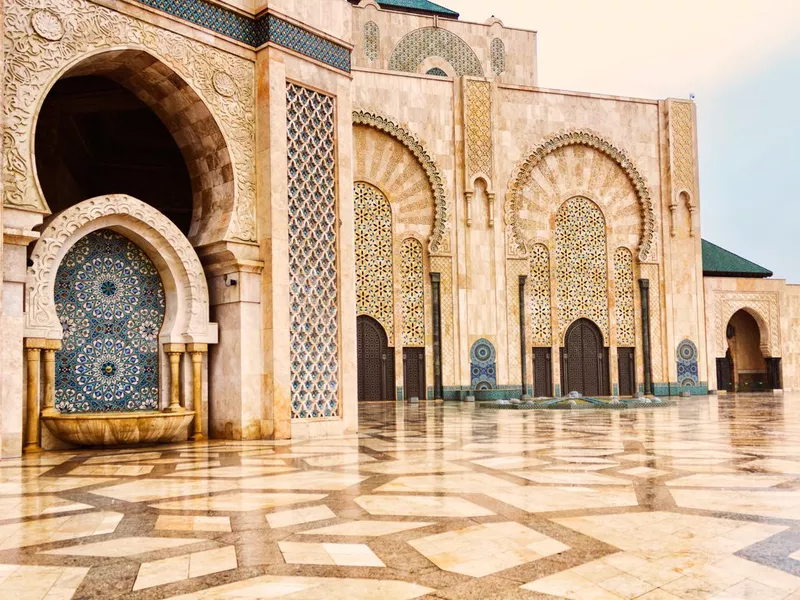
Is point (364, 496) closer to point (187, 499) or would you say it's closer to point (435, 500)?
point (435, 500)

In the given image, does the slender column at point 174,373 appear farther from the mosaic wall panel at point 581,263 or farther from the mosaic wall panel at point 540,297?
the mosaic wall panel at point 581,263

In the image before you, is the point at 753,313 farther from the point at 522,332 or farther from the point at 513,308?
the point at 513,308

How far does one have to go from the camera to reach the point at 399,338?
1232 cm

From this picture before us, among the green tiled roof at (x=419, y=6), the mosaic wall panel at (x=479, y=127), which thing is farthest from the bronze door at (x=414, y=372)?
the green tiled roof at (x=419, y=6)

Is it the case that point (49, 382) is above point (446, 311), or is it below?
below

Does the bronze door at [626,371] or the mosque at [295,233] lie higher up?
the mosque at [295,233]

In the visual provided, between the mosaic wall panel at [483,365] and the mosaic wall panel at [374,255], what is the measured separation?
1381 mm

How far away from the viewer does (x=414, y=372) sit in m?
12.4

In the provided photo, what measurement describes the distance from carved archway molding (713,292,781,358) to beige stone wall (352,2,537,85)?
5710mm

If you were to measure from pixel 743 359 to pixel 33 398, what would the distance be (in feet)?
48.6

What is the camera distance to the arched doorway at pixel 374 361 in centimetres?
1216

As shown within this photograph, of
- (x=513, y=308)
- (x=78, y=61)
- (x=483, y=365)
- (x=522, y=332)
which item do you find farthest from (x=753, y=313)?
(x=78, y=61)

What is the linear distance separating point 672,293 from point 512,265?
10.5 feet

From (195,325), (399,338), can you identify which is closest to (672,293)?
(399,338)
